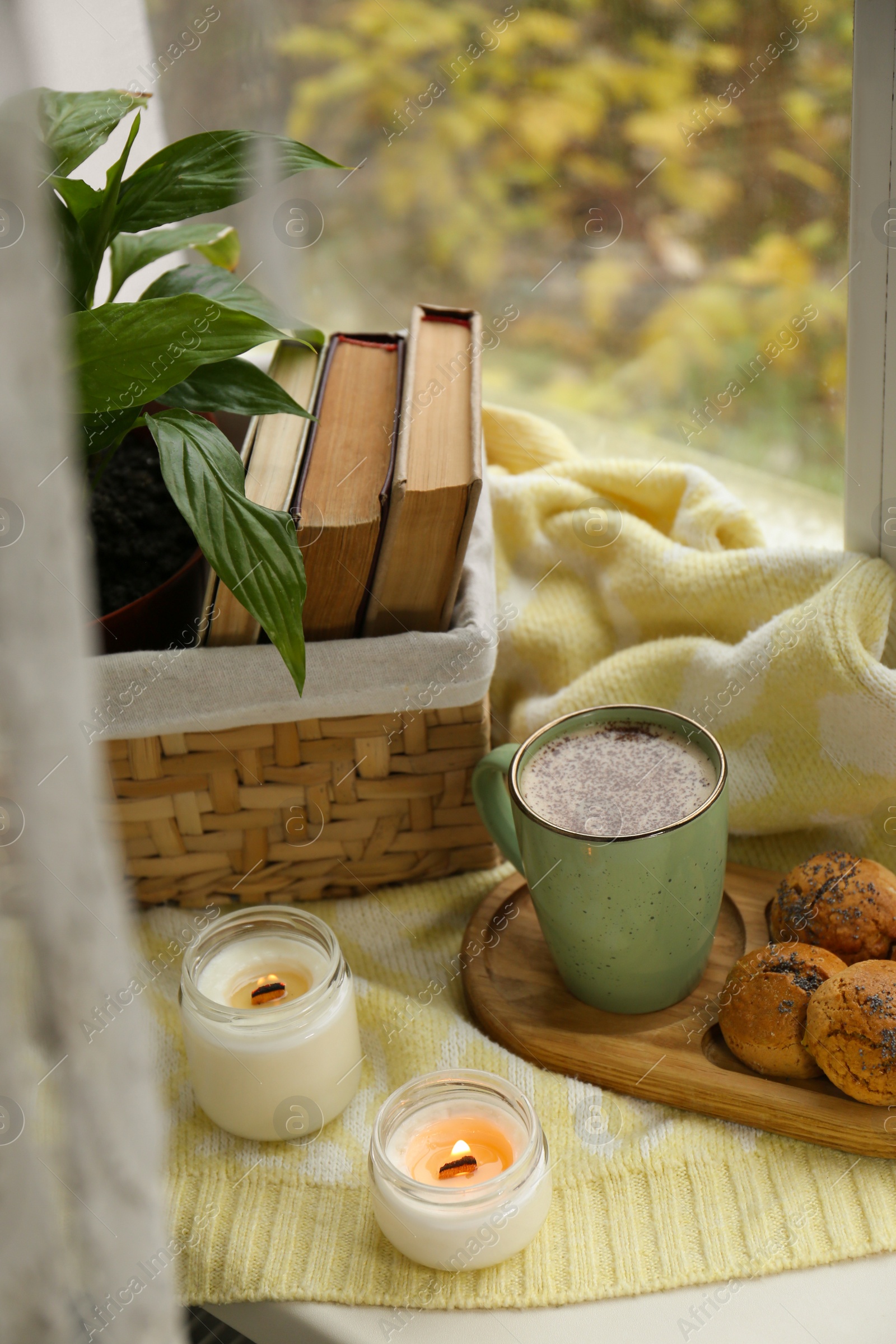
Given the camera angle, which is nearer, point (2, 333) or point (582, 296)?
point (2, 333)

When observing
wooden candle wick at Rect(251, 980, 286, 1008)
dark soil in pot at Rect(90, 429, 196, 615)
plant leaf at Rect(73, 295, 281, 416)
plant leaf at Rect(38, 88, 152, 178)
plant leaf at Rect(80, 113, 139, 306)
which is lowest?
wooden candle wick at Rect(251, 980, 286, 1008)

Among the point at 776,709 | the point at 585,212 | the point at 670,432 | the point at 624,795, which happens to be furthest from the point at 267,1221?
the point at 585,212

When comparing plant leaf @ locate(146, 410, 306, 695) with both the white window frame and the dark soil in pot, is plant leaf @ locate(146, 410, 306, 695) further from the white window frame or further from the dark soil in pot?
the white window frame

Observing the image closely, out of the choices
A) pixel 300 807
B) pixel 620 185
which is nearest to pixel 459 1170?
pixel 300 807

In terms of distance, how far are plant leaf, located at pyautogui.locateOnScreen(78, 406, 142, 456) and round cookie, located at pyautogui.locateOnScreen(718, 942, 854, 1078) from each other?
0.39 m

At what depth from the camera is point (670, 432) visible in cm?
101

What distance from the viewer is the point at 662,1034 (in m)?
0.51

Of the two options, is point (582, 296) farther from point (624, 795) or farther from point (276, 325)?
point (624, 795)

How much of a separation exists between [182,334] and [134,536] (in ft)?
0.56

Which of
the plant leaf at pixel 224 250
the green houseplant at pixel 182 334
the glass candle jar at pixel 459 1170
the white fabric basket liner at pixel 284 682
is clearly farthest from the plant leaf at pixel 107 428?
the glass candle jar at pixel 459 1170

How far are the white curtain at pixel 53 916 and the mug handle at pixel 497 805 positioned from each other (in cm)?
34

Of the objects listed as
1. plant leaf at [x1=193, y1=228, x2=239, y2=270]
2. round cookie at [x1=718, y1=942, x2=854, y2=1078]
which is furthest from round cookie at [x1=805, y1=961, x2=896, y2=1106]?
plant leaf at [x1=193, y1=228, x2=239, y2=270]

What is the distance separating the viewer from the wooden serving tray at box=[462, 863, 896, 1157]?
46 centimetres

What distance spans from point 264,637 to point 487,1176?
269 millimetres
